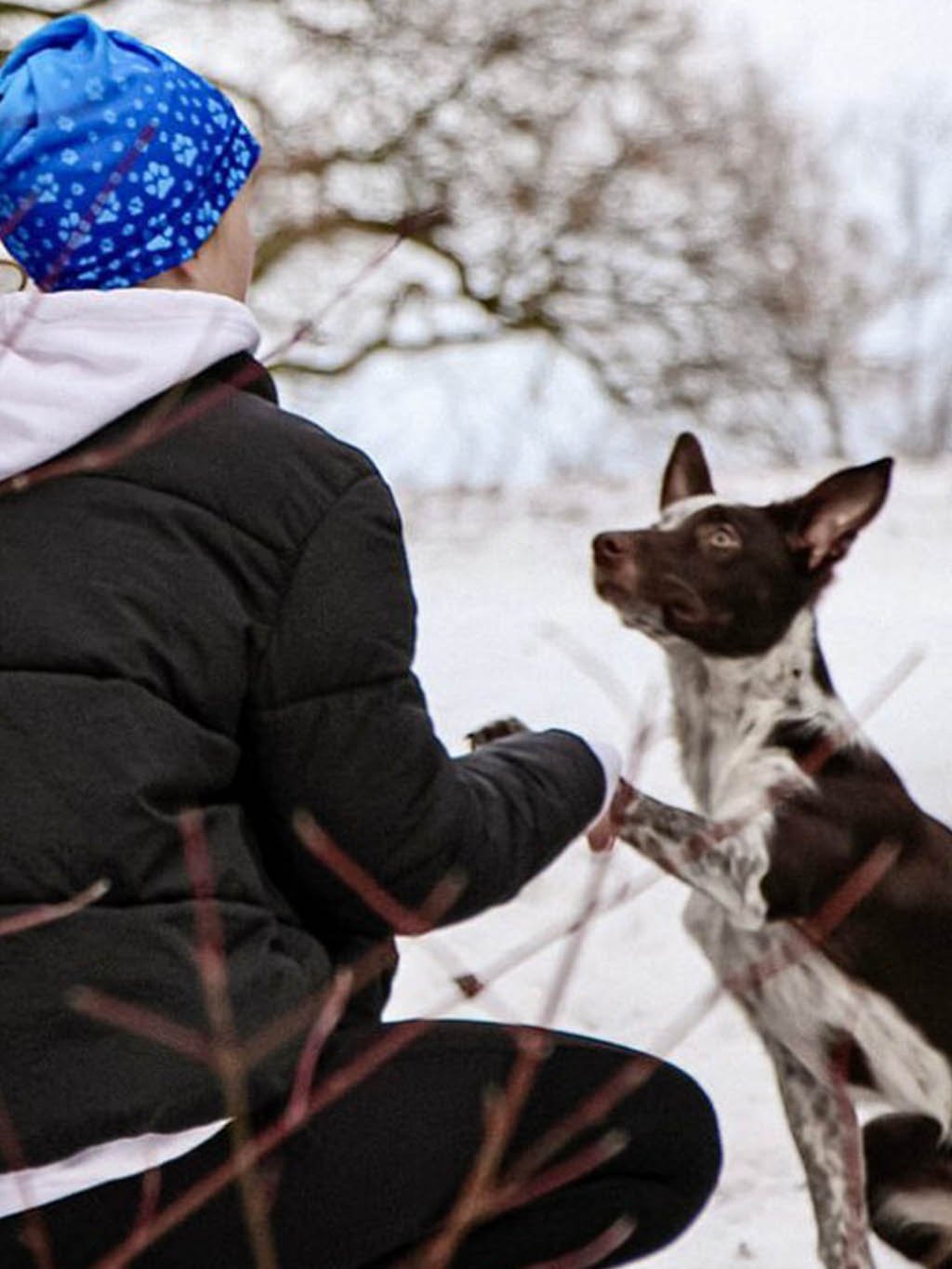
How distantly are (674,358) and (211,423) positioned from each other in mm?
11287

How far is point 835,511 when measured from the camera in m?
4.02

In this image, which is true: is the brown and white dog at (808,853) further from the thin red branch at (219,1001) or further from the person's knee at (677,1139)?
the thin red branch at (219,1001)

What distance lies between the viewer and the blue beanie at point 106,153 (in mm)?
2348

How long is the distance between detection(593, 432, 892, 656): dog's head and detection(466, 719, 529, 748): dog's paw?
948mm

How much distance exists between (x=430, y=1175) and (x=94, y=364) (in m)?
0.90

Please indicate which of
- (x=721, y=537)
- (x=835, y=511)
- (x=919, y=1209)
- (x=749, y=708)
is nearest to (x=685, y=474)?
(x=721, y=537)

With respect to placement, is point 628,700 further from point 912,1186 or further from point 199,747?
point 199,747

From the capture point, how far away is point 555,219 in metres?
13.0

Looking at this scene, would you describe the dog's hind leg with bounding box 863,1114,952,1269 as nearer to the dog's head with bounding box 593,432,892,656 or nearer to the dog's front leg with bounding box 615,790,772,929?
the dog's front leg with bounding box 615,790,772,929

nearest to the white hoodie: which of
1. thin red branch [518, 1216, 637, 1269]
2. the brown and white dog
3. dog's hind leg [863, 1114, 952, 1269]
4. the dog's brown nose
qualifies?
thin red branch [518, 1216, 637, 1269]

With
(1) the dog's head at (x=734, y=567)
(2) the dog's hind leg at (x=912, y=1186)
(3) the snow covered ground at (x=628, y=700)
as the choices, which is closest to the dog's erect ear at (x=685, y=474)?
(1) the dog's head at (x=734, y=567)

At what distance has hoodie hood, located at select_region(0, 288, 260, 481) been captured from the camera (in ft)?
7.27

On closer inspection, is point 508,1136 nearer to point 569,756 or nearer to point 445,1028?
point 445,1028

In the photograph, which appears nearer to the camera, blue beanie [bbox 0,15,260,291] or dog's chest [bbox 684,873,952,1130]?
blue beanie [bbox 0,15,260,291]
